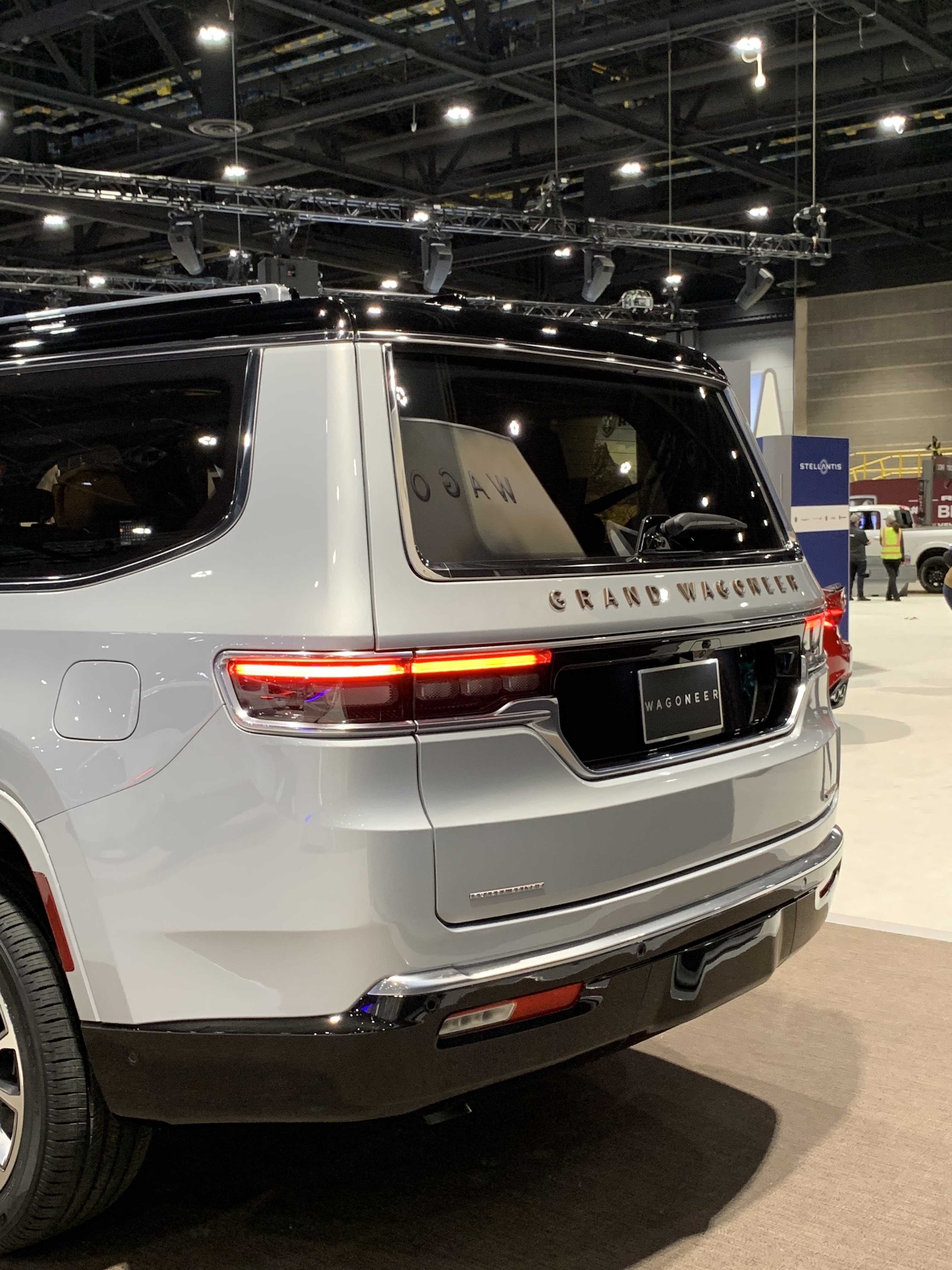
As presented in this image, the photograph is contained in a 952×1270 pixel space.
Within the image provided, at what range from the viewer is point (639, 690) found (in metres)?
2.29

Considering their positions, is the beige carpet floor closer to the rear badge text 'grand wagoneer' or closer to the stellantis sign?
the rear badge text 'grand wagoneer'

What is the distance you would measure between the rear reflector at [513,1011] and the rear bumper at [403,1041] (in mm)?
14

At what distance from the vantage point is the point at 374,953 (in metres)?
1.91

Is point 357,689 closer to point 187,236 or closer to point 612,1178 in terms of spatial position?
point 612,1178

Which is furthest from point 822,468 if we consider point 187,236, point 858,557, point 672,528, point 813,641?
point 858,557

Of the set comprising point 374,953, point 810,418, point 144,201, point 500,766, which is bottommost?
point 374,953

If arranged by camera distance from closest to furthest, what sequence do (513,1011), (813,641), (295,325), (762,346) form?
(513,1011) → (295,325) → (813,641) → (762,346)

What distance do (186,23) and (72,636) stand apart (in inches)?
604

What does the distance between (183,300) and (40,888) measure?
3.94ft

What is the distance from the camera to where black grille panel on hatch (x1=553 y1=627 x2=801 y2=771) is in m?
2.15

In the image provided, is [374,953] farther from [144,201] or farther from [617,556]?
[144,201]

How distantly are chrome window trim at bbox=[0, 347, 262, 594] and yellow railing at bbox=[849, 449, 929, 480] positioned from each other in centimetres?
2750

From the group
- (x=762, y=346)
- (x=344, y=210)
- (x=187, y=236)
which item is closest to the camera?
(x=187, y=236)

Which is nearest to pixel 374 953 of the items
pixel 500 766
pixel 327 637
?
pixel 500 766
